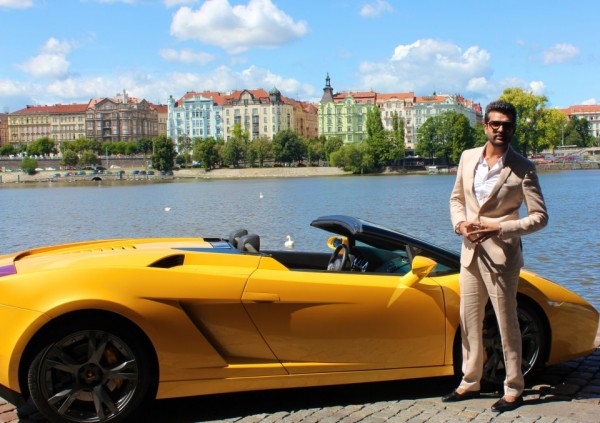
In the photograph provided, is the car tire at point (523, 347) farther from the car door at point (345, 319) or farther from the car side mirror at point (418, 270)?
the car side mirror at point (418, 270)

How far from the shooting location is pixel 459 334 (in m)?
5.07

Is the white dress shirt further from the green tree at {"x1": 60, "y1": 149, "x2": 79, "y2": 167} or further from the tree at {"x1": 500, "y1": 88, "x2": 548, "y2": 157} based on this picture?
the green tree at {"x1": 60, "y1": 149, "x2": 79, "y2": 167}

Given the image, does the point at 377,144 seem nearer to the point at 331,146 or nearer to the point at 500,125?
the point at 331,146

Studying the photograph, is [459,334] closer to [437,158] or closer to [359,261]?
[359,261]

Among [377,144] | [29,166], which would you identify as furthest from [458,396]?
[29,166]

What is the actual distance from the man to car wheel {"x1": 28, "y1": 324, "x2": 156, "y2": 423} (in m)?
2.22

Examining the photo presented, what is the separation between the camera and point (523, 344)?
5.27 m

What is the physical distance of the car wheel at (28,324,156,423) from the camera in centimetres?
430

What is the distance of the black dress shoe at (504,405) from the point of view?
187 inches

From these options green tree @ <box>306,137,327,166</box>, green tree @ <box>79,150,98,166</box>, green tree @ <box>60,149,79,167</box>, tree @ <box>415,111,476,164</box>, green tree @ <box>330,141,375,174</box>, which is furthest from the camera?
green tree @ <box>79,150,98,166</box>

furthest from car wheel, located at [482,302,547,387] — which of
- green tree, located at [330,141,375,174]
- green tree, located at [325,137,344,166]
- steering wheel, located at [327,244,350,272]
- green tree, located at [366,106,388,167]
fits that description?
green tree, located at [325,137,344,166]

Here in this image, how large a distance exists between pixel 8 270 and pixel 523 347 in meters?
3.81

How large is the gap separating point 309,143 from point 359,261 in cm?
15837

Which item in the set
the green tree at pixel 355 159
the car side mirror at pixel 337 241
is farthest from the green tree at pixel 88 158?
the car side mirror at pixel 337 241
